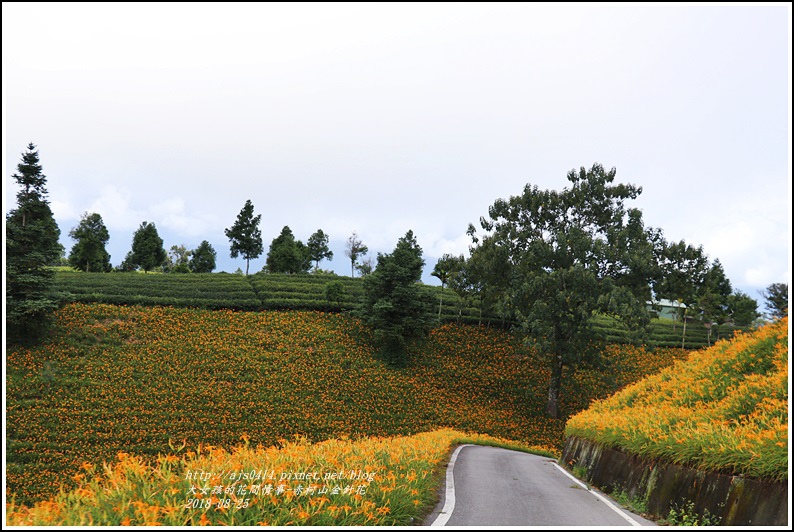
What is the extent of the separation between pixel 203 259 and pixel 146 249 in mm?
9712

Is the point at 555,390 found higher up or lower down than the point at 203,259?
lower down

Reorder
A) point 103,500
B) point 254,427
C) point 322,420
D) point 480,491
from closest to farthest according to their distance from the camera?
point 103,500, point 480,491, point 254,427, point 322,420

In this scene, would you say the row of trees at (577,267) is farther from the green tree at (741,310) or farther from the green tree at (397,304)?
the green tree at (741,310)

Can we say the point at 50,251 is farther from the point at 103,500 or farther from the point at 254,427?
the point at 103,500

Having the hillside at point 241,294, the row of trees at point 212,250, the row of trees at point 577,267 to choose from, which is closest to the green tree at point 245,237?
the row of trees at point 212,250

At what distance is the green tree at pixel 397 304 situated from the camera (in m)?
29.3

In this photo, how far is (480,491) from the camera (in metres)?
8.32

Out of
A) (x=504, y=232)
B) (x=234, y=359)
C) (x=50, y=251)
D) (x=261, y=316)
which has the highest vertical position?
(x=504, y=232)

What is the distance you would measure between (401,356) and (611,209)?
48.1 ft

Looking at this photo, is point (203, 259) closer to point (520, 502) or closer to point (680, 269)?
point (680, 269)

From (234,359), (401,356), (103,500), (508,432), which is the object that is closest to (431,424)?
(508,432)

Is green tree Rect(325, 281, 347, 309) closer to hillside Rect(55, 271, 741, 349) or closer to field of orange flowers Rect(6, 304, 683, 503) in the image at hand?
hillside Rect(55, 271, 741, 349)

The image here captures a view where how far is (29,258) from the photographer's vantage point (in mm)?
22297

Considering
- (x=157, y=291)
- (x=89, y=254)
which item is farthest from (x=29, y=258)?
(x=89, y=254)
